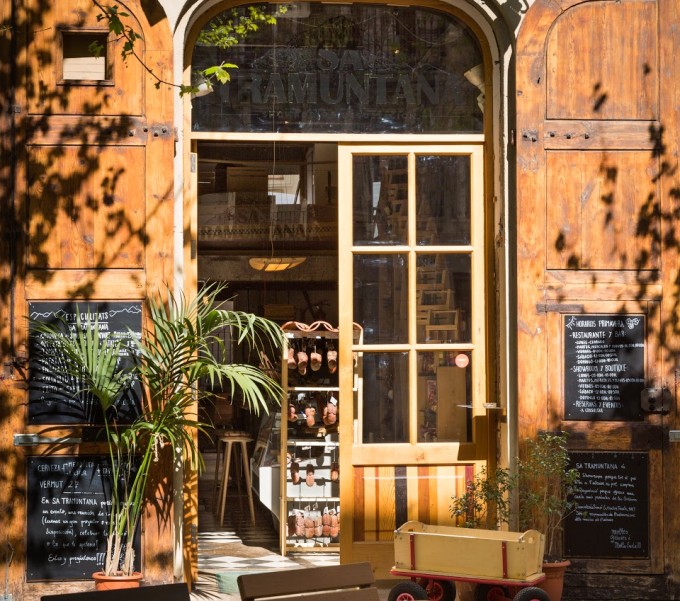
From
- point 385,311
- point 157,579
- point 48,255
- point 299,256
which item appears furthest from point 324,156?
point 157,579

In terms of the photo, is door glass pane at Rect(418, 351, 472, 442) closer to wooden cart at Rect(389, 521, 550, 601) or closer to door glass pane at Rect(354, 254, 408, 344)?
door glass pane at Rect(354, 254, 408, 344)

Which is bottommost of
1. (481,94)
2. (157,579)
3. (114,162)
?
(157,579)

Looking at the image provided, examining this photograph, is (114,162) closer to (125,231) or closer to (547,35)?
(125,231)

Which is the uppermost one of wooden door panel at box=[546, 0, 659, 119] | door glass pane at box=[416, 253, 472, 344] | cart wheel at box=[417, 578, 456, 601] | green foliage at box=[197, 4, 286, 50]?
green foliage at box=[197, 4, 286, 50]

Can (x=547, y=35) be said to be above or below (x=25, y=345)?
above

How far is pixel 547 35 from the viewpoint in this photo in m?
6.78

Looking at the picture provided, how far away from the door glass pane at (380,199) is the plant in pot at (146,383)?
99 cm

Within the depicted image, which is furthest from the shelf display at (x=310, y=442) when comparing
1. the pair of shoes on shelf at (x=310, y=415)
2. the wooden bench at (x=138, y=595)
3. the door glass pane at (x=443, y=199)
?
the wooden bench at (x=138, y=595)

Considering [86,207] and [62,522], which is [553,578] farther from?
[86,207]

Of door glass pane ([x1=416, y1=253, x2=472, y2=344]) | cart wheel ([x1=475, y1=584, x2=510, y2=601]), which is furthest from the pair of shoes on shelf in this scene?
cart wheel ([x1=475, y1=584, x2=510, y2=601])

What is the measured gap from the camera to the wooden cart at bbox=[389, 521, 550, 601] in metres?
5.80

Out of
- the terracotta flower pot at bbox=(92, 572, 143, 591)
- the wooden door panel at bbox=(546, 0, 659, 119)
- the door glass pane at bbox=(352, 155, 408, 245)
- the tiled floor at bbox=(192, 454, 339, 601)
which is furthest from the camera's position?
the tiled floor at bbox=(192, 454, 339, 601)

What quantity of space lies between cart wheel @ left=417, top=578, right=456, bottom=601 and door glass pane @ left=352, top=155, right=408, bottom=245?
2046 mm

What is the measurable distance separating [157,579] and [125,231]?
76.1 inches
